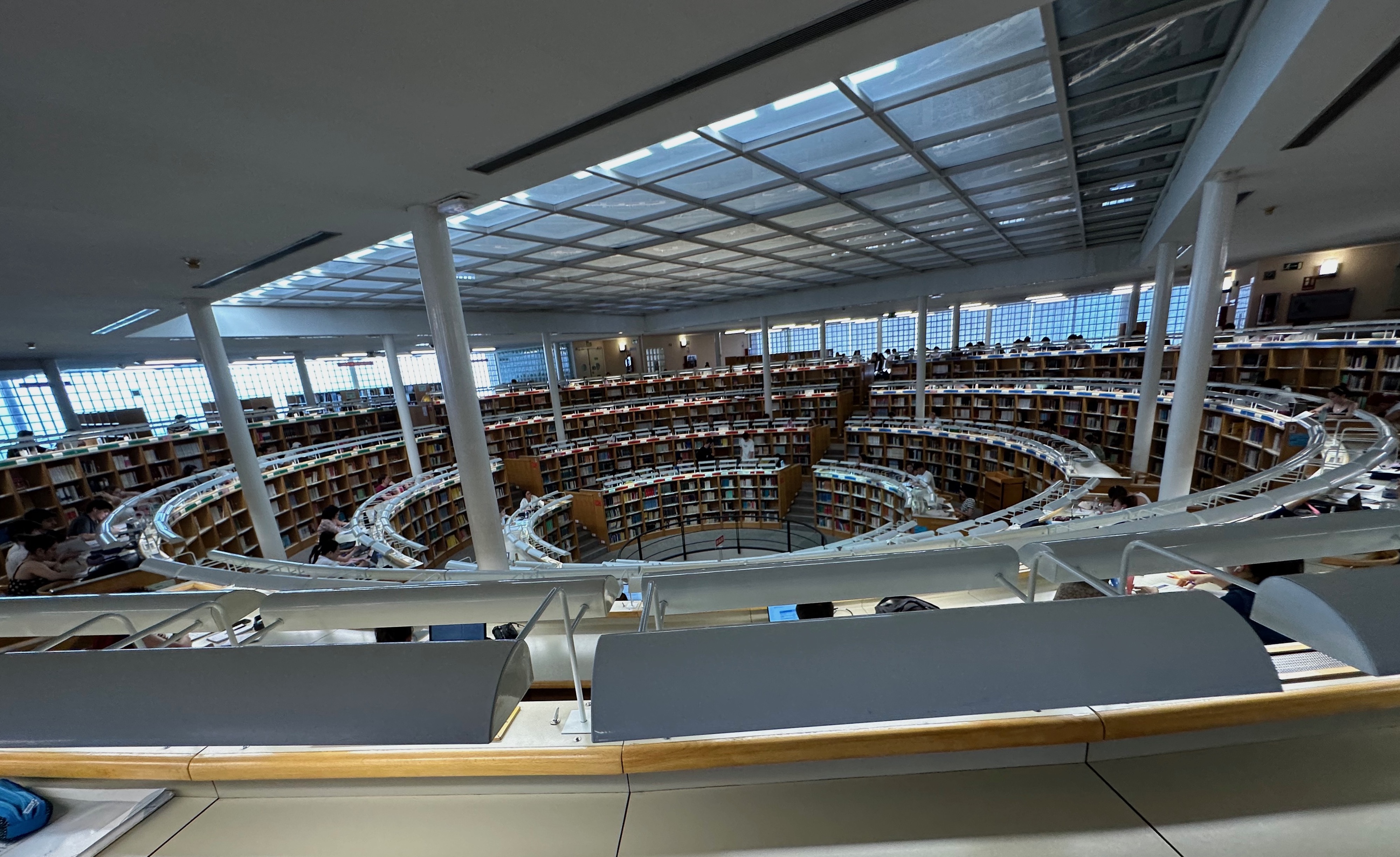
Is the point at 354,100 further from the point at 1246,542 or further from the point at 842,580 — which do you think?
the point at 1246,542

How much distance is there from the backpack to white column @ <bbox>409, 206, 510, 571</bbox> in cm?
258

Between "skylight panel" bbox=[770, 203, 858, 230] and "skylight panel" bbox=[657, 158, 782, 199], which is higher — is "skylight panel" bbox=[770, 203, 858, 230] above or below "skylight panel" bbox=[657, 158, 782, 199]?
below

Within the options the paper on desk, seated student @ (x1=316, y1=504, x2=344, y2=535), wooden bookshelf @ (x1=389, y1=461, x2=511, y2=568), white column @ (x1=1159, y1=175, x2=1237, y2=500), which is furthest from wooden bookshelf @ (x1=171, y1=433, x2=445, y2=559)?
white column @ (x1=1159, y1=175, x2=1237, y2=500)

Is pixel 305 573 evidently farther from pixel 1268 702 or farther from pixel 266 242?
pixel 1268 702

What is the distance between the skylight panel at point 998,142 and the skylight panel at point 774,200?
1145mm

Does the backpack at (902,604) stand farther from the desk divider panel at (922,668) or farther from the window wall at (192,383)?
the window wall at (192,383)

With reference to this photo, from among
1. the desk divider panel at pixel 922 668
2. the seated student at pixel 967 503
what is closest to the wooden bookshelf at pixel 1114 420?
the seated student at pixel 967 503

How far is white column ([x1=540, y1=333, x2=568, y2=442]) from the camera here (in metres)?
13.0

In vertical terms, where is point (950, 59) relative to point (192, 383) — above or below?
above

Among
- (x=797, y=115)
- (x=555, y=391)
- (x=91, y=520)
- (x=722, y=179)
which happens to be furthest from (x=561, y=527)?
(x=797, y=115)

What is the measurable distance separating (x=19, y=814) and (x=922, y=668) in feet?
7.38

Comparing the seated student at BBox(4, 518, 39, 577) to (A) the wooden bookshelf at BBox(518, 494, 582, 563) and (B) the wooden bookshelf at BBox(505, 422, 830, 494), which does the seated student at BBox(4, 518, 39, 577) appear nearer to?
(A) the wooden bookshelf at BBox(518, 494, 582, 563)

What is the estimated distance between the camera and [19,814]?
1193 mm

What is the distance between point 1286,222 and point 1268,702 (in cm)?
891
